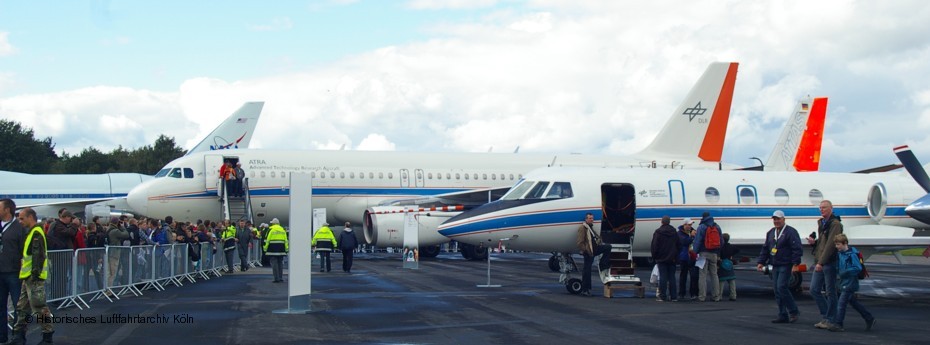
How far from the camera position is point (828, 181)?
73.2ft

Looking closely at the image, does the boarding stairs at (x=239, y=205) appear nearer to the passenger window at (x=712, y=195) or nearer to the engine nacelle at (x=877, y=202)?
the passenger window at (x=712, y=195)

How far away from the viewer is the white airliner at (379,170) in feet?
113

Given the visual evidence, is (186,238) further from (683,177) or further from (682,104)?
(682,104)

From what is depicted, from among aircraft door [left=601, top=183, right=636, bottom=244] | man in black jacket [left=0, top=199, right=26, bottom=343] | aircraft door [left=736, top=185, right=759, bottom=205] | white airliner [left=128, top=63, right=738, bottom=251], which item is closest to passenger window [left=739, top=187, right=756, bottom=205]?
aircraft door [left=736, top=185, right=759, bottom=205]

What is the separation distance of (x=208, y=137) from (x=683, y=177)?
139 ft

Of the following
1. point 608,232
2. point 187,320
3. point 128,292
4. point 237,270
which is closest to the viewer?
point 187,320

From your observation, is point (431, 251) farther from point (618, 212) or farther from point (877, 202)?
point (877, 202)

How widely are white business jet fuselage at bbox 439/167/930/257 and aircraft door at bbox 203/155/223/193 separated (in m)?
16.7

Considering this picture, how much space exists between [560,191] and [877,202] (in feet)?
25.2

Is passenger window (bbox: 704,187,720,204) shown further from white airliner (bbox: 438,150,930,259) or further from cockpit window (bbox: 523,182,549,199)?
cockpit window (bbox: 523,182,549,199)

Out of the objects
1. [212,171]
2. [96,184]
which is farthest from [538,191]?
[96,184]

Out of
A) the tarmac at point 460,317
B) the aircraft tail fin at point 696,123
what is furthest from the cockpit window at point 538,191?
the aircraft tail fin at point 696,123

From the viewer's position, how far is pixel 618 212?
20766mm

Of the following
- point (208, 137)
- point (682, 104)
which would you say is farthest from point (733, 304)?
point (208, 137)
